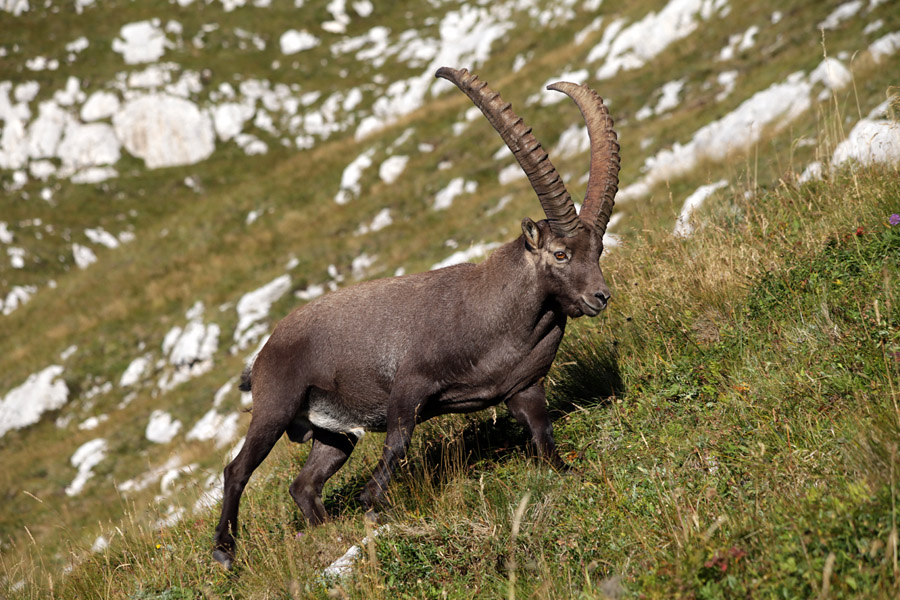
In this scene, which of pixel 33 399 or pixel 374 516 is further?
pixel 33 399

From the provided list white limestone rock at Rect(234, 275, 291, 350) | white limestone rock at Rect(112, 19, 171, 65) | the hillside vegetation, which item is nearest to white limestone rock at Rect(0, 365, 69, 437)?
the hillside vegetation

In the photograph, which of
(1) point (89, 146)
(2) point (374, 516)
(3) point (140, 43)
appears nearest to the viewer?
(2) point (374, 516)

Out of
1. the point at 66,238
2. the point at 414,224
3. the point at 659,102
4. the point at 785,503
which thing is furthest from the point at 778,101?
the point at 66,238

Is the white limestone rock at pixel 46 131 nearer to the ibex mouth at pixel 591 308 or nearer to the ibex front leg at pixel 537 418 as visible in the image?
the ibex front leg at pixel 537 418

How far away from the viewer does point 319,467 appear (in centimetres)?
722

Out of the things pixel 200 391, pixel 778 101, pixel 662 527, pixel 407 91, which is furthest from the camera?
pixel 407 91

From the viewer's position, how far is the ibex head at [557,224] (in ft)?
19.3

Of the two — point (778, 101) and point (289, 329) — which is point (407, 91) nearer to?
point (778, 101)

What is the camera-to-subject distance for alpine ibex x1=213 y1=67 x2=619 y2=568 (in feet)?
19.6

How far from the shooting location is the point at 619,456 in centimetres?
547

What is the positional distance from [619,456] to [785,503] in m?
1.71

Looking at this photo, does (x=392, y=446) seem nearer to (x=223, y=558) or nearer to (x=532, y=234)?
(x=223, y=558)

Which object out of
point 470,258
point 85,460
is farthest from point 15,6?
point 470,258

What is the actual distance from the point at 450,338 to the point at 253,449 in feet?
7.22
